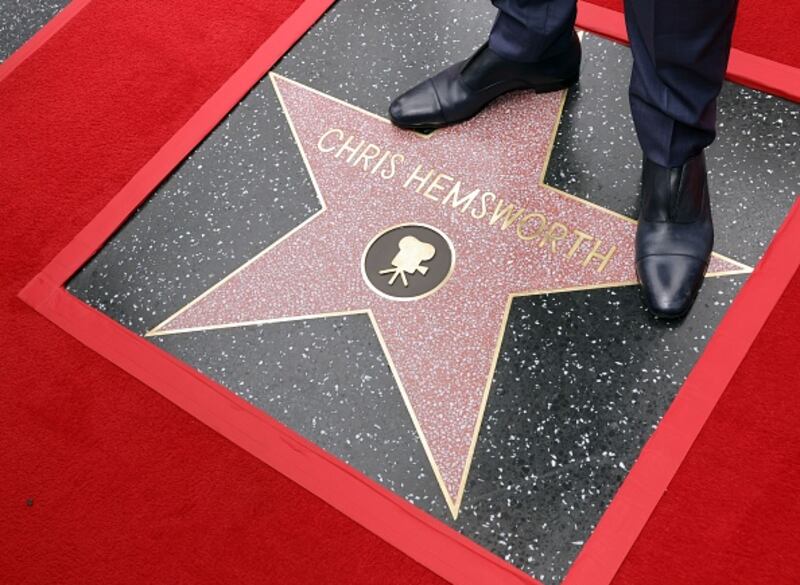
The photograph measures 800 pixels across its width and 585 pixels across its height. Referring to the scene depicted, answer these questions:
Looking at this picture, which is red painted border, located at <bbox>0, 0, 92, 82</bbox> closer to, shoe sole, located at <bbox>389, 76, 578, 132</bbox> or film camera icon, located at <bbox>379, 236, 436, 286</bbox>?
shoe sole, located at <bbox>389, 76, 578, 132</bbox>

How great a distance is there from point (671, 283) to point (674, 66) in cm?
29

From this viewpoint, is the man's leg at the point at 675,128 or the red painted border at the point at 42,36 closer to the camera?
the man's leg at the point at 675,128

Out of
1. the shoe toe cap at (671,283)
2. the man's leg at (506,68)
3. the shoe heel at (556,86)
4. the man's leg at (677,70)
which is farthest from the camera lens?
the shoe heel at (556,86)

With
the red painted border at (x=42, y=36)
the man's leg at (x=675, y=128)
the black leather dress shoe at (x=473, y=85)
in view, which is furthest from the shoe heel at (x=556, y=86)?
the red painted border at (x=42, y=36)

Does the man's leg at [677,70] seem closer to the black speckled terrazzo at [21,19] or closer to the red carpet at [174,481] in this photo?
the red carpet at [174,481]

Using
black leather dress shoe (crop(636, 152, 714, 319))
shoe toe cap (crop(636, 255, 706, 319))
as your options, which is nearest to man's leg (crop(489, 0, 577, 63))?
black leather dress shoe (crop(636, 152, 714, 319))

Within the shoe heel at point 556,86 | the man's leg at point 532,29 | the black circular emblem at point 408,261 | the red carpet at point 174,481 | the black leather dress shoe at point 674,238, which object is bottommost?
the red carpet at point 174,481

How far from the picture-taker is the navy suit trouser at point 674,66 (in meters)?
1.00

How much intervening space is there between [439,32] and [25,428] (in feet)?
3.08

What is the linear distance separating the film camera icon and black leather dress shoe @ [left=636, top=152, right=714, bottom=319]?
305 millimetres

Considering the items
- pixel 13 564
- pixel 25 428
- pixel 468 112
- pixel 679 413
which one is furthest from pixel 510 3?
pixel 13 564

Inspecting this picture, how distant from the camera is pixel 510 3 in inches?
50.3

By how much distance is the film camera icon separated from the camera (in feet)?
4.29

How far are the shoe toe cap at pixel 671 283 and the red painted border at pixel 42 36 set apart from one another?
1.23 m
